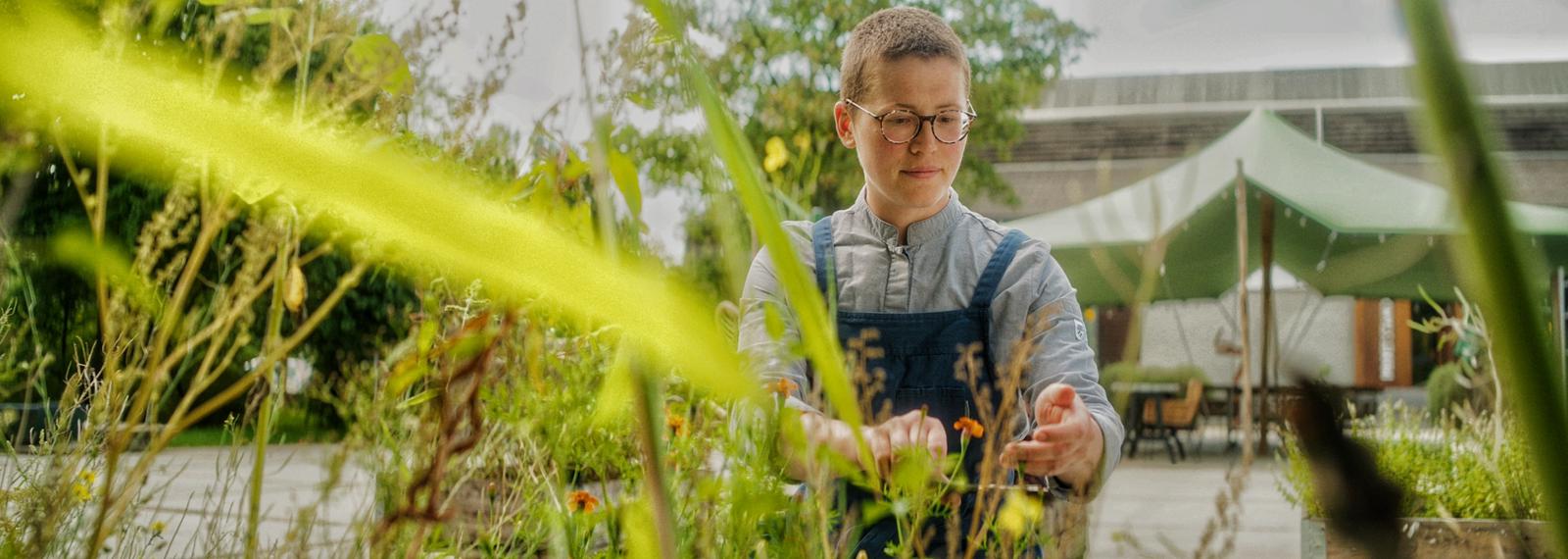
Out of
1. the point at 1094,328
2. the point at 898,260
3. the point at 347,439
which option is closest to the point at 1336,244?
the point at 1094,328

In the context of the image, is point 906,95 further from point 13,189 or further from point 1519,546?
point 1519,546

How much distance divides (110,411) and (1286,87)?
0.61m

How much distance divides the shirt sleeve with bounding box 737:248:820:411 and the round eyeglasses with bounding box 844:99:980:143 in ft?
0.49

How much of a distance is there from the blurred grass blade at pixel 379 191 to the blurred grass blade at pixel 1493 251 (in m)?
0.07

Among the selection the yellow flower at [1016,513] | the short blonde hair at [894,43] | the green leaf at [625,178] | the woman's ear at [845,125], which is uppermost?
the short blonde hair at [894,43]

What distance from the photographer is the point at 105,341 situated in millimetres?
605

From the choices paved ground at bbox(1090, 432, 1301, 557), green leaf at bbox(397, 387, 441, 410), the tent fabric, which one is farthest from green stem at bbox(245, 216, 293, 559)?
the tent fabric

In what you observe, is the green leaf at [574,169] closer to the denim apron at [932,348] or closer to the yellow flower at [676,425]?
the denim apron at [932,348]

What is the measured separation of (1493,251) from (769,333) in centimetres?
17

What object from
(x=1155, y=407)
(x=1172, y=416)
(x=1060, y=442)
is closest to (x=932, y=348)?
(x=1060, y=442)

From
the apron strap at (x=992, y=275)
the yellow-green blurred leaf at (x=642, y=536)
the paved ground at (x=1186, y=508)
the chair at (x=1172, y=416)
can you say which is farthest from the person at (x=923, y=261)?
the chair at (x=1172, y=416)

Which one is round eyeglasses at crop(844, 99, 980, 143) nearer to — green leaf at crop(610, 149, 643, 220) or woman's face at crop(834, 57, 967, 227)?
woman's face at crop(834, 57, 967, 227)

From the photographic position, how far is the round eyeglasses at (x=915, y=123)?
954 mm

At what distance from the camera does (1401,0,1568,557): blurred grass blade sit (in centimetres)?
9
